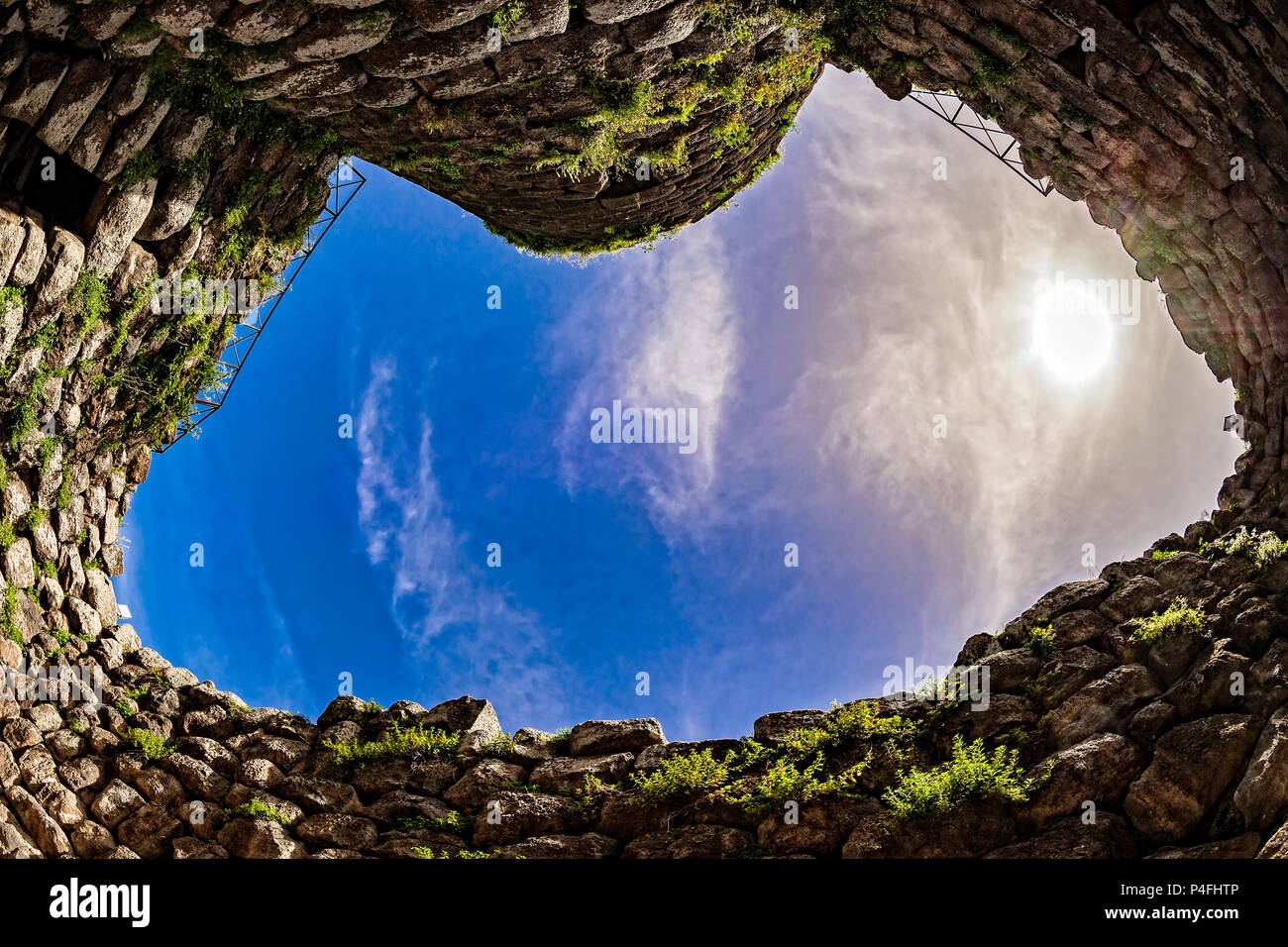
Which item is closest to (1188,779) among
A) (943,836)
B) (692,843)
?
(943,836)

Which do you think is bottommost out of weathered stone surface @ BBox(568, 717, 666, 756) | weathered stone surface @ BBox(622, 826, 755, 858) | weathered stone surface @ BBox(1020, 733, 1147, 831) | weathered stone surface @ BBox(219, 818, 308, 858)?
weathered stone surface @ BBox(622, 826, 755, 858)

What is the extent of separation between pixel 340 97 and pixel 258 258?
9.20 feet

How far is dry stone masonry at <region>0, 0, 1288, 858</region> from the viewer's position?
5.75 m

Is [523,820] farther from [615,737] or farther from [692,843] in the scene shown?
[692,843]

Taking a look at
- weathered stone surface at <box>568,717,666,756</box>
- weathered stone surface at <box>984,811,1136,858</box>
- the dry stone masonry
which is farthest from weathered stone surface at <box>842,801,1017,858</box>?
weathered stone surface at <box>568,717,666,756</box>

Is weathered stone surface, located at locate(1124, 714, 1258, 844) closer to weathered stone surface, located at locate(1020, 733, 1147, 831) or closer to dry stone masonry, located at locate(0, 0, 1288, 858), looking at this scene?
dry stone masonry, located at locate(0, 0, 1288, 858)

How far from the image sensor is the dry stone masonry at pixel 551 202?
5.75 metres

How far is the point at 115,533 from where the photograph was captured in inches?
370

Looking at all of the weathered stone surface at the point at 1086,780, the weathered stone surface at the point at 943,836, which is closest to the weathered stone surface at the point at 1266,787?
the weathered stone surface at the point at 1086,780

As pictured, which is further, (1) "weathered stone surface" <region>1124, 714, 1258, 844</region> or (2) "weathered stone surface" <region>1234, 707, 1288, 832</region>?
(1) "weathered stone surface" <region>1124, 714, 1258, 844</region>

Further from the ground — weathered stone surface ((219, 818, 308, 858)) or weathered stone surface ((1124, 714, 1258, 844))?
weathered stone surface ((1124, 714, 1258, 844))

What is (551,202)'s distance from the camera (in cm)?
955

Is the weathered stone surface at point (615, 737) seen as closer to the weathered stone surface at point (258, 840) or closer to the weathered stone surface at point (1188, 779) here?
the weathered stone surface at point (258, 840)

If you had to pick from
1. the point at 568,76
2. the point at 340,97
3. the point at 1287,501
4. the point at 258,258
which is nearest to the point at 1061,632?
the point at 1287,501
